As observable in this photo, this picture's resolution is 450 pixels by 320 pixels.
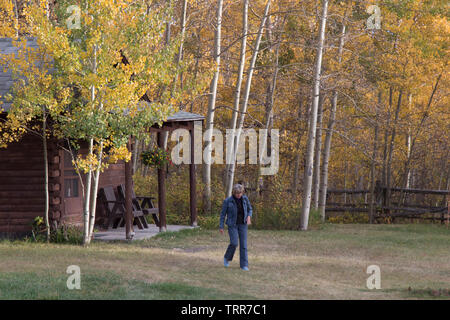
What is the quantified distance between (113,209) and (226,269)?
20.8 ft

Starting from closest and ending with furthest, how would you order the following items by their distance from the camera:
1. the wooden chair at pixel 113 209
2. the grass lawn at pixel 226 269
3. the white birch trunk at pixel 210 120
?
the grass lawn at pixel 226 269 → the wooden chair at pixel 113 209 → the white birch trunk at pixel 210 120

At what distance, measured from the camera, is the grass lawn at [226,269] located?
9.95m

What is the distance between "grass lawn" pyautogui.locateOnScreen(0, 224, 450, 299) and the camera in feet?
32.7

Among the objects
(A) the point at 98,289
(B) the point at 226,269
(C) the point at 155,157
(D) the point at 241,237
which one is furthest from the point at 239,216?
(C) the point at 155,157

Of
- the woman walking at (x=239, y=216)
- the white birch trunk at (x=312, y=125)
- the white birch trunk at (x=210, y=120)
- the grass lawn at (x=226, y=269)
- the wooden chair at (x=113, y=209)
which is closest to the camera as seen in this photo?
the grass lawn at (x=226, y=269)

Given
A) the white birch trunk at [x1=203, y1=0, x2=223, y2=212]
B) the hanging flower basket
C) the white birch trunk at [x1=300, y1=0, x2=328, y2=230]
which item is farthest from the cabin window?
the white birch trunk at [x1=300, y1=0, x2=328, y2=230]

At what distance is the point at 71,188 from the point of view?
58.1 ft

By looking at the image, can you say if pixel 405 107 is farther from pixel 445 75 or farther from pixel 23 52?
pixel 23 52

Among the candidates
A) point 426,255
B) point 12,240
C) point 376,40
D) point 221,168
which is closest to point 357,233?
point 426,255

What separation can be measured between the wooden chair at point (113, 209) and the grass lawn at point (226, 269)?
1.06 meters

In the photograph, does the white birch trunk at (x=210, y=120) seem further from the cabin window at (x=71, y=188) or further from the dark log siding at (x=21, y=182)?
the dark log siding at (x=21, y=182)

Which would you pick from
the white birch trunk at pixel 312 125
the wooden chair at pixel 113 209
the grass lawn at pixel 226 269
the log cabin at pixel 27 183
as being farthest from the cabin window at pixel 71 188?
the white birch trunk at pixel 312 125

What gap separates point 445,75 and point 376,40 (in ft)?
10.7

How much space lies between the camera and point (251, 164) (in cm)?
2712
